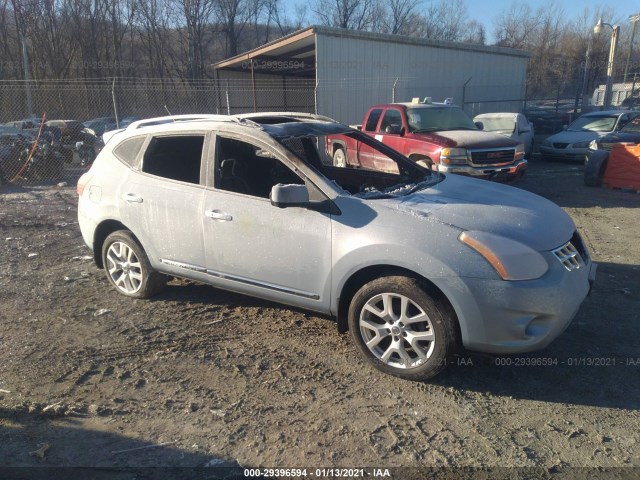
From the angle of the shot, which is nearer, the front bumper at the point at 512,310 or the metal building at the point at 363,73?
the front bumper at the point at 512,310

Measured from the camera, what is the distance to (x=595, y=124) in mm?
14422

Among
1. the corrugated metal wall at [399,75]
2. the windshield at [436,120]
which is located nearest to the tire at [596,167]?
the windshield at [436,120]

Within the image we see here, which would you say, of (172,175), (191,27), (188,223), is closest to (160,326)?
(188,223)

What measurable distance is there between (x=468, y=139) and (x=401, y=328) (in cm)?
660

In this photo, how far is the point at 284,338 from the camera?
13.2 feet

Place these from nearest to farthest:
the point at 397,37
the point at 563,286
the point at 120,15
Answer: the point at 563,286, the point at 397,37, the point at 120,15

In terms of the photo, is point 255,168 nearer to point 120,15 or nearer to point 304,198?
point 304,198

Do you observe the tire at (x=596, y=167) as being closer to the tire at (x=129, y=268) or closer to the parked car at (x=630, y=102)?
the tire at (x=129, y=268)

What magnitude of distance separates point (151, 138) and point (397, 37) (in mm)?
15446

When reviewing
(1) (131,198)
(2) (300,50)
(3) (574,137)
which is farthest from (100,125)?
(1) (131,198)

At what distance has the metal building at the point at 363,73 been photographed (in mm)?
15930

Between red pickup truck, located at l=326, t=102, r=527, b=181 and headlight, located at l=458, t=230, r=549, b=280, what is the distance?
4461 mm

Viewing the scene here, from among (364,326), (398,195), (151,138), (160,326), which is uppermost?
(151,138)

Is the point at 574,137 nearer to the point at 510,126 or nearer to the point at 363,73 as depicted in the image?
the point at 510,126
